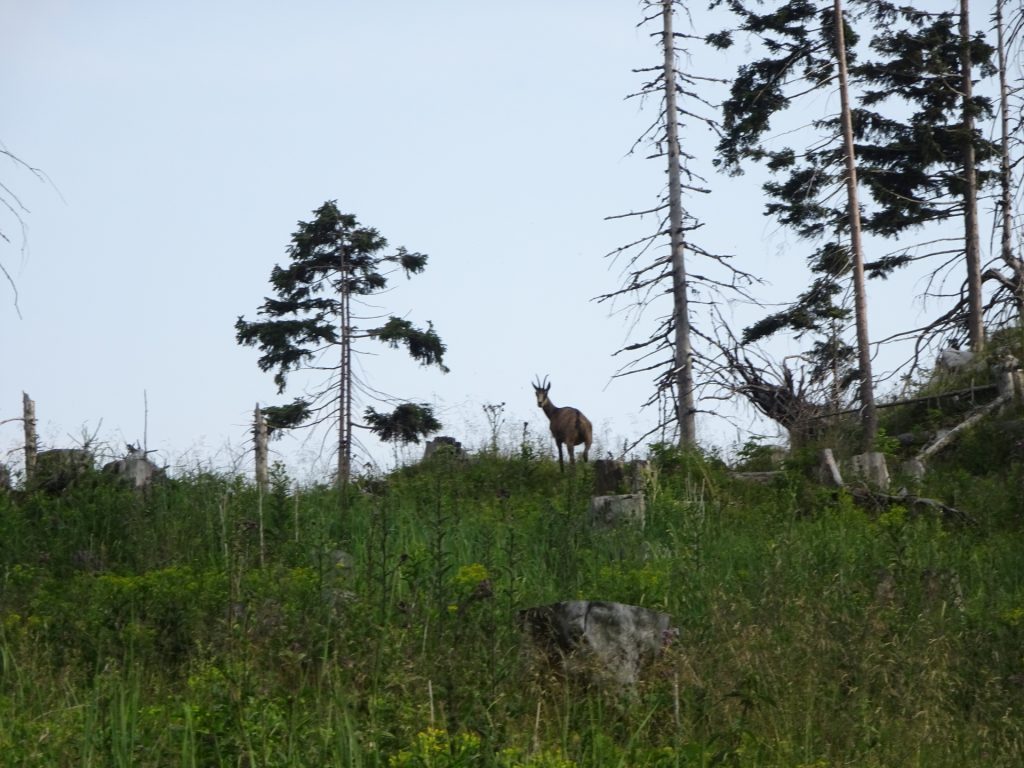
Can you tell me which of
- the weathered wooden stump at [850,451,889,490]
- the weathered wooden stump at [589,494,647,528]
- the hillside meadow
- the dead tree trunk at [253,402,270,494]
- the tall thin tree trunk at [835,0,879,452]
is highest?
the tall thin tree trunk at [835,0,879,452]

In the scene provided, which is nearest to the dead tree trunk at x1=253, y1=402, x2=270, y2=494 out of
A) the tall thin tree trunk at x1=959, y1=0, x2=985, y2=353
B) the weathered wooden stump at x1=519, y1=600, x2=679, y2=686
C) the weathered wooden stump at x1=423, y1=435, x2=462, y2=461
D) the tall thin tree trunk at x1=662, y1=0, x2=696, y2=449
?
the weathered wooden stump at x1=423, y1=435, x2=462, y2=461

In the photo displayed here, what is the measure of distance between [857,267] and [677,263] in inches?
125

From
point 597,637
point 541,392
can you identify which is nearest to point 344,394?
point 541,392

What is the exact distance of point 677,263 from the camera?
66.7ft

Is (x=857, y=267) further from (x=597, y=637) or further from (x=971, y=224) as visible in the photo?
A: (x=597, y=637)

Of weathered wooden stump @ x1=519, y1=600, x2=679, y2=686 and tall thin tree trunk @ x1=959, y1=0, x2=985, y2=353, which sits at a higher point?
tall thin tree trunk @ x1=959, y1=0, x2=985, y2=353

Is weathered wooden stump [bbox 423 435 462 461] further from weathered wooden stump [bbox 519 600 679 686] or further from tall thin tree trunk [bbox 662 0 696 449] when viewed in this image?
weathered wooden stump [bbox 519 600 679 686]

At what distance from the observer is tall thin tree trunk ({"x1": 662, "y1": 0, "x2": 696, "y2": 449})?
19859 mm

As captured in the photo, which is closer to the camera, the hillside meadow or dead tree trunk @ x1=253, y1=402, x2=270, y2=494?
the hillside meadow

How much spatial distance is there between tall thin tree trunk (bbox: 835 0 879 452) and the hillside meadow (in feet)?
27.6

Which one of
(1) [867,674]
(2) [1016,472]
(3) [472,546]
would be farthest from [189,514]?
(2) [1016,472]

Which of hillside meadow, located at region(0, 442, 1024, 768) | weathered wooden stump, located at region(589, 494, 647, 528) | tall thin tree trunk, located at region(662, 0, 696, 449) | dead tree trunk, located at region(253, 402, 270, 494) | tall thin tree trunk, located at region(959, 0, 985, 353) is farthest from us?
tall thin tree trunk, located at region(959, 0, 985, 353)

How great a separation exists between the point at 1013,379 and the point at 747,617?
12.6 meters

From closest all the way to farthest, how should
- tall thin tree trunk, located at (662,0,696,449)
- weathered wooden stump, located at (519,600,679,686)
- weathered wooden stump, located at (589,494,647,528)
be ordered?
weathered wooden stump, located at (519,600,679,686), weathered wooden stump, located at (589,494,647,528), tall thin tree trunk, located at (662,0,696,449)
